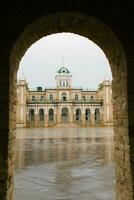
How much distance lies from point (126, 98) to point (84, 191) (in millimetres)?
3294

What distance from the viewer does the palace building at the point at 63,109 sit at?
278 ft

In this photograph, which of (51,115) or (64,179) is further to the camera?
(51,115)

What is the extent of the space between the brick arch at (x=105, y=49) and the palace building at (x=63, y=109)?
73590 millimetres

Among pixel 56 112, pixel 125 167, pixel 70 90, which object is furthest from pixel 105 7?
pixel 70 90

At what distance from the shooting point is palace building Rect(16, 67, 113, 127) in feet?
→ 278

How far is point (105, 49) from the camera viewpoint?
7.00m

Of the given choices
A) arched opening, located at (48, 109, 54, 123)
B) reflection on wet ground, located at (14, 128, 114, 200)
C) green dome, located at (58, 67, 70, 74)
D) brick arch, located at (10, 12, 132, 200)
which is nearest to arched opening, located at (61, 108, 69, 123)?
arched opening, located at (48, 109, 54, 123)

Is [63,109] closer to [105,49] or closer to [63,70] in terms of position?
[63,70]

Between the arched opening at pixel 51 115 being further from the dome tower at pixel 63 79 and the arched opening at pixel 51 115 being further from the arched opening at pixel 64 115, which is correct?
the dome tower at pixel 63 79

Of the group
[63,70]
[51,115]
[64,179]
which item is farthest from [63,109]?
[64,179]

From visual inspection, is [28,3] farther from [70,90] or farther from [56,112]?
[70,90]

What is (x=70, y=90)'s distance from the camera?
329 feet

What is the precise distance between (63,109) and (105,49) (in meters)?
85.7

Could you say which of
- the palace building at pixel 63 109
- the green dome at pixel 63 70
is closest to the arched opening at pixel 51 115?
the palace building at pixel 63 109
